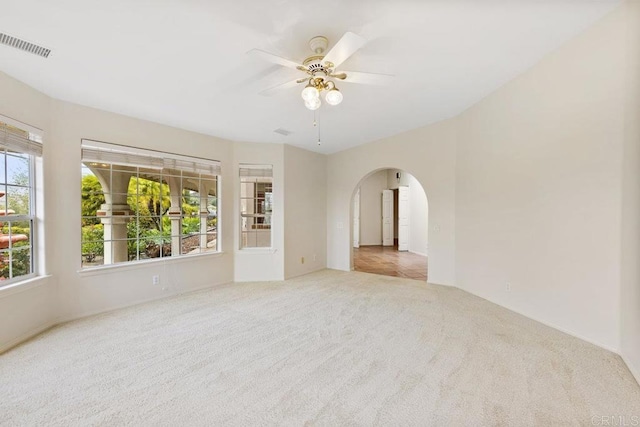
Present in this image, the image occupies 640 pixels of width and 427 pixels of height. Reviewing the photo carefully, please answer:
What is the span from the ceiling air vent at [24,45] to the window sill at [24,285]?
2.20m

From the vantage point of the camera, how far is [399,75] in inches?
114

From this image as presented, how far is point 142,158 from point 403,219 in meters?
7.57

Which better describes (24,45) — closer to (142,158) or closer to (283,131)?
(142,158)

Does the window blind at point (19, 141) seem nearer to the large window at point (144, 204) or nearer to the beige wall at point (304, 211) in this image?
the large window at point (144, 204)

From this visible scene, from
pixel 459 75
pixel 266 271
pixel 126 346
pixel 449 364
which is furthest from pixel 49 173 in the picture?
pixel 459 75

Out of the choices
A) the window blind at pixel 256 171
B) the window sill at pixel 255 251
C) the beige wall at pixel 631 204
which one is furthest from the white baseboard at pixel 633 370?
the window blind at pixel 256 171

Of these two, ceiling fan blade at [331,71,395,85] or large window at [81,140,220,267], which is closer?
ceiling fan blade at [331,71,395,85]

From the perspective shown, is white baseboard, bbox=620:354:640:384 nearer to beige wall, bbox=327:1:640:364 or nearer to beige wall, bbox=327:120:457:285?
beige wall, bbox=327:1:640:364

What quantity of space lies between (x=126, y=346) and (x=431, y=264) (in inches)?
178

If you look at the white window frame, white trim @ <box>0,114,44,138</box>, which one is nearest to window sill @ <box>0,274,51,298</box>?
white trim @ <box>0,114,44,138</box>

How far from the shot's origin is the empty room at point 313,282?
191cm

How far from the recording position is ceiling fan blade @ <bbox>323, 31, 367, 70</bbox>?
1.75m

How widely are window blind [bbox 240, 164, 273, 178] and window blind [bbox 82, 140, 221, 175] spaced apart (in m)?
0.46

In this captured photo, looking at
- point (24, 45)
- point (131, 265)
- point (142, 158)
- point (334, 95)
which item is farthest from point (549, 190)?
point (131, 265)
